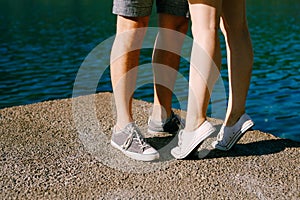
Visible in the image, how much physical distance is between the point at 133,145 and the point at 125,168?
0.76 ft

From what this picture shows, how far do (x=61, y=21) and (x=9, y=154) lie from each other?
25408 mm

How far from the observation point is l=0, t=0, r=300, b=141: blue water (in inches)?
324

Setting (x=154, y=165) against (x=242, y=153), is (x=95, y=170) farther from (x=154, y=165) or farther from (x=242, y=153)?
(x=242, y=153)

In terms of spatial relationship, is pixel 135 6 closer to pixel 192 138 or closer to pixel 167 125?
pixel 192 138

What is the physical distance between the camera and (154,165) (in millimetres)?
3379

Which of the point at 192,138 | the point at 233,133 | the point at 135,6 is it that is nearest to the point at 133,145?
the point at 192,138

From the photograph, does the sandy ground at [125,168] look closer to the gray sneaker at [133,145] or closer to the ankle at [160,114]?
the gray sneaker at [133,145]

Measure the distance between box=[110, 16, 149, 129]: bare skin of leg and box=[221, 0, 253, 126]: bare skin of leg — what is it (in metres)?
0.58

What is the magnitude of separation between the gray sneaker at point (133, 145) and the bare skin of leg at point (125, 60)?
0.20 feet

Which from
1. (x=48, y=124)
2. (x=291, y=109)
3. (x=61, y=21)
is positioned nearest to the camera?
(x=48, y=124)

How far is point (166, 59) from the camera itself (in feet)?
12.8

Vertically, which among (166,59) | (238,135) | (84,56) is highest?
(166,59)

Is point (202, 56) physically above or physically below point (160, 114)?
above

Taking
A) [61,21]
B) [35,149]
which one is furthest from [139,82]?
[61,21]
